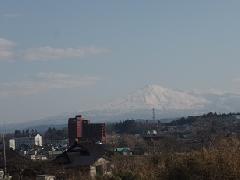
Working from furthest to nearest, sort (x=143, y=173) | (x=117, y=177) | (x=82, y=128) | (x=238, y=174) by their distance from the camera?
(x=82, y=128) < (x=117, y=177) < (x=143, y=173) < (x=238, y=174)

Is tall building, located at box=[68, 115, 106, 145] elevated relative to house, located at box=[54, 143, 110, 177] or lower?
elevated

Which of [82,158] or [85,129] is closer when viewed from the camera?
[82,158]

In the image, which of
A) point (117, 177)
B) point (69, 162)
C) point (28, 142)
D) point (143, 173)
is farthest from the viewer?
point (28, 142)

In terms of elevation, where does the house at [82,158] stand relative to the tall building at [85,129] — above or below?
below

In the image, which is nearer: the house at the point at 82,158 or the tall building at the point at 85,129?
the house at the point at 82,158

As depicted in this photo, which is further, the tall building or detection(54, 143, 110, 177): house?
the tall building

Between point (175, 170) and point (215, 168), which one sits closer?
point (215, 168)

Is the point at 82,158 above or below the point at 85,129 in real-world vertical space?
below

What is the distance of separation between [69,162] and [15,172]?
4460mm

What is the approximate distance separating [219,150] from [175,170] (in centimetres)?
89

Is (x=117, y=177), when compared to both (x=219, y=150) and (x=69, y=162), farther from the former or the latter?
(x=69, y=162)

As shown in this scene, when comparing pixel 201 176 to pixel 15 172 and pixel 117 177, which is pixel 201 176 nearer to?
pixel 117 177

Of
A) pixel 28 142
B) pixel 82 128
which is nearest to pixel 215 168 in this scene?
pixel 82 128

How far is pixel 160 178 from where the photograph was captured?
30.3 ft
